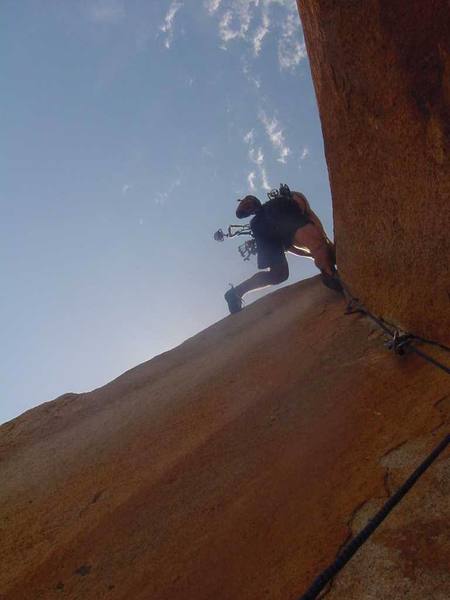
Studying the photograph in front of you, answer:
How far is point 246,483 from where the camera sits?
6.54 feet

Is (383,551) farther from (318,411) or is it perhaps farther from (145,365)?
(145,365)

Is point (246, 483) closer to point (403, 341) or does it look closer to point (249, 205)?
point (403, 341)

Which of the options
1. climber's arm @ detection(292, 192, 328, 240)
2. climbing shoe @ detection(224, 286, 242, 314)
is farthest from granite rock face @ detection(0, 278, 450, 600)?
climbing shoe @ detection(224, 286, 242, 314)

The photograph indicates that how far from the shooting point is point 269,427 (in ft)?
7.88

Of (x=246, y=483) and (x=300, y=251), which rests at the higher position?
(x=300, y=251)

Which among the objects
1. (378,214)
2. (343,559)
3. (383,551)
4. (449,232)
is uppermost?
(378,214)

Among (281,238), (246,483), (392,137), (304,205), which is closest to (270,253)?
(281,238)

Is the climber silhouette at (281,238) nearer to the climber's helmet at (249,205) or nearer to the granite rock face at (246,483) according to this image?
the climber's helmet at (249,205)

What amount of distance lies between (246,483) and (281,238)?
368 cm

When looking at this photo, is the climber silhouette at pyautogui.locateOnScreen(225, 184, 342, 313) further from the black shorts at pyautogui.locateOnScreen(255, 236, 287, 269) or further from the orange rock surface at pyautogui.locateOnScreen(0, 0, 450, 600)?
the orange rock surface at pyautogui.locateOnScreen(0, 0, 450, 600)

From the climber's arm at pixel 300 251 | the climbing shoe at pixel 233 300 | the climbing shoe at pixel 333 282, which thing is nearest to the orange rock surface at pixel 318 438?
the climbing shoe at pixel 333 282

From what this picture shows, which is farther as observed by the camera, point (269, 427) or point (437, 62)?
point (269, 427)

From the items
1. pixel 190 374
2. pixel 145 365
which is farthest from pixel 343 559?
pixel 145 365

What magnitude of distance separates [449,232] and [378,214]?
23.6 inches
